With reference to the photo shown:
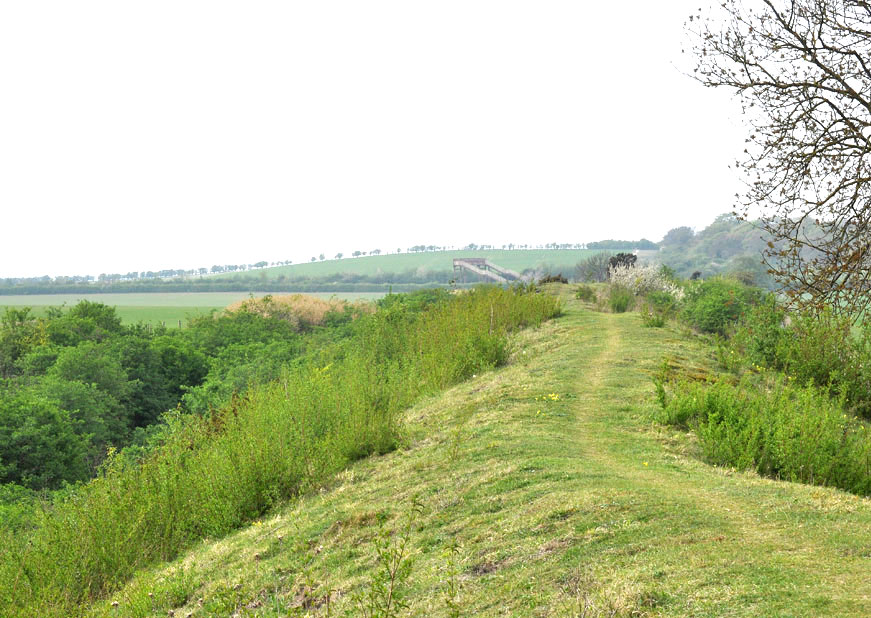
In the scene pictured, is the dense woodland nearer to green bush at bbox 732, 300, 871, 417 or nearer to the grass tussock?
the grass tussock

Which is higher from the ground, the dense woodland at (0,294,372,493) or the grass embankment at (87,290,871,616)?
the grass embankment at (87,290,871,616)

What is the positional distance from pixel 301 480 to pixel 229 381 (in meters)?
14.7

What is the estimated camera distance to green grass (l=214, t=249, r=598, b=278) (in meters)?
117

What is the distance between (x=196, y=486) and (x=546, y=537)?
5.15 meters

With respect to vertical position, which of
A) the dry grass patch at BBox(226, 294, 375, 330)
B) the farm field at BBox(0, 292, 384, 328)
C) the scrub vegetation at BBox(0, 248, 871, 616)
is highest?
the scrub vegetation at BBox(0, 248, 871, 616)

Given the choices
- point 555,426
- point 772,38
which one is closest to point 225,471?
point 555,426

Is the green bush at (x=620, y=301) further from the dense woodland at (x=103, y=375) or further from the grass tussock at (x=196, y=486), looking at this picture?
the grass tussock at (x=196, y=486)

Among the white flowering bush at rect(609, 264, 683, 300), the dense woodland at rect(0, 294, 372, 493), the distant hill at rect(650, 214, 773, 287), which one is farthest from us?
the distant hill at rect(650, 214, 773, 287)

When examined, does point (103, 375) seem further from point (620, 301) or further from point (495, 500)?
point (495, 500)

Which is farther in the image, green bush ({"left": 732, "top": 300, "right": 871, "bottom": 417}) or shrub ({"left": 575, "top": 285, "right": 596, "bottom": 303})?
shrub ({"left": 575, "top": 285, "right": 596, "bottom": 303})

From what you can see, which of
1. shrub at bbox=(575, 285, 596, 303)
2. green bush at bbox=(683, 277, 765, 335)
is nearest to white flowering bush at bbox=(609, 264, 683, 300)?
shrub at bbox=(575, 285, 596, 303)

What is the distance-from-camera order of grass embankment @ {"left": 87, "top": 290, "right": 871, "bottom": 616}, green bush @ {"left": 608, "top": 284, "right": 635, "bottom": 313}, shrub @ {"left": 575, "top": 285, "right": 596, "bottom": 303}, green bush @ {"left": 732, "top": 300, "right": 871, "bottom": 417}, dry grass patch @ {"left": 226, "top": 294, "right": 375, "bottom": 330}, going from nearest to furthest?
grass embankment @ {"left": 87, "top": 290, "right": 871, "bottom": 616} → green bush @ {"left": 732, "top": 300, "right": 871, "bottom": 417} → green bush @ {"left": 608, "top": 284, "right": 635, "bottom": 313} → shrub @ {"left": 575, "top": 285, "right": 596, "bottom": 303} → dry grass patch @ {"left": 226, "top": 294, "right": 375, "bottom": 330}

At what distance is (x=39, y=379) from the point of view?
904 inches

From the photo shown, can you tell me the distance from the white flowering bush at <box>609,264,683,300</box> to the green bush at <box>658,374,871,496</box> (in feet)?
69.3
